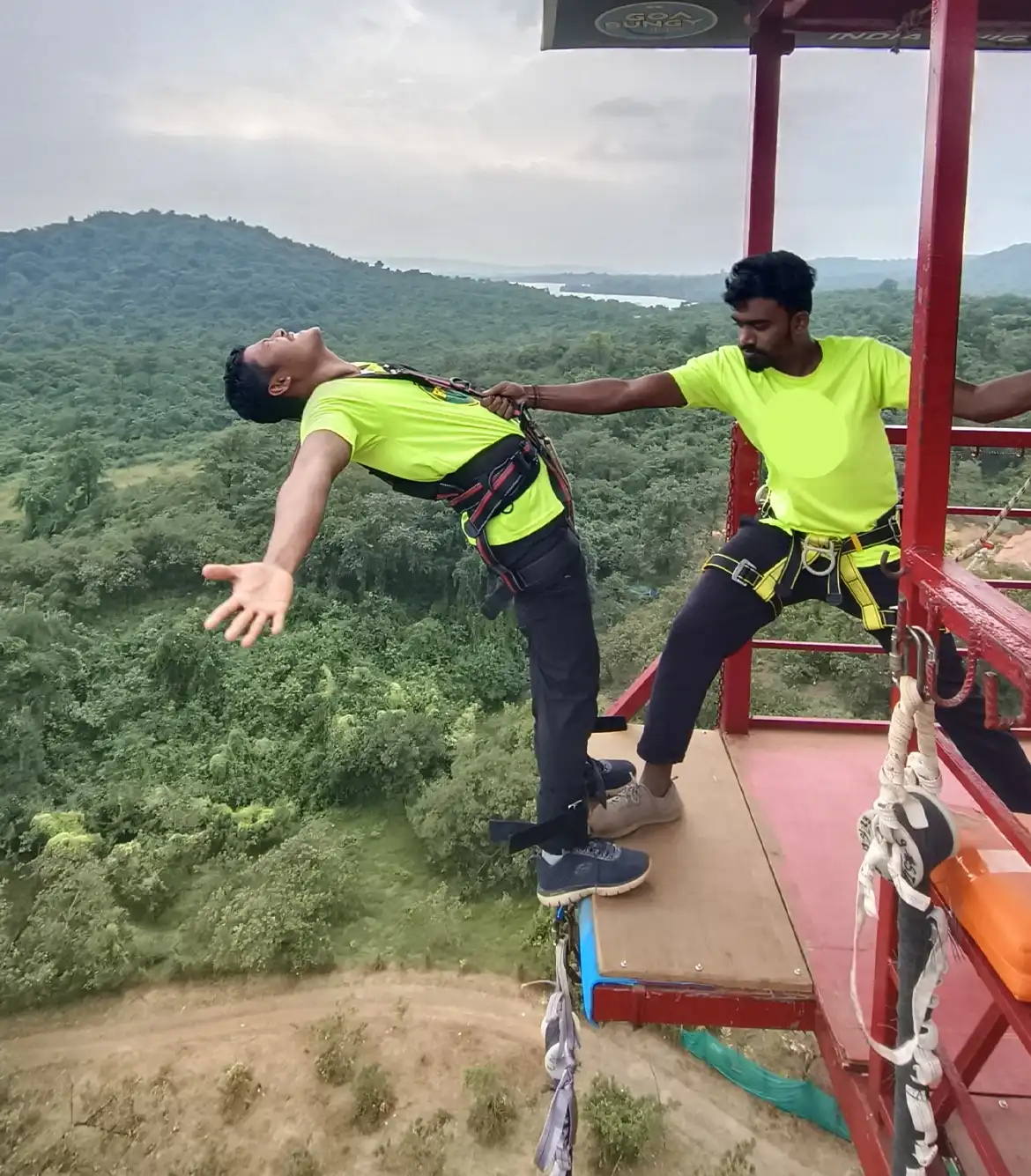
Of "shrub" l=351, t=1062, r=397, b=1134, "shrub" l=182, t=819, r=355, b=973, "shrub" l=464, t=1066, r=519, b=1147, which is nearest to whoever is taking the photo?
"shrub" l=464, t=1066, r=519, b=1147

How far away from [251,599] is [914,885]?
1.13 metres

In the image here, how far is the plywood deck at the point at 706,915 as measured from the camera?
7.55ft

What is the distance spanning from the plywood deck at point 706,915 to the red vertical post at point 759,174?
3.33 ft

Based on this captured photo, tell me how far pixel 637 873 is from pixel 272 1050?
706 cm

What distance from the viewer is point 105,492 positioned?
23203mm

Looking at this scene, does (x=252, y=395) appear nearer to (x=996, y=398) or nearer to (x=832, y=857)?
(x=996, y=398)

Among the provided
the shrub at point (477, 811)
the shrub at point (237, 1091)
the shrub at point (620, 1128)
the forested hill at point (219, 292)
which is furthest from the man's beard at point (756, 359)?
the forested hill at point (219, 292)

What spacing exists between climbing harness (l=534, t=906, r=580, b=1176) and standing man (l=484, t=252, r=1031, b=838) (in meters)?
0.67

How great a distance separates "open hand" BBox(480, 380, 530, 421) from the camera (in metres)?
2.54

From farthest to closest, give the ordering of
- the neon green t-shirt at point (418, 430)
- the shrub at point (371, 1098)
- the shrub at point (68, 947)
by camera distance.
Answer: the shrub at point (68, 947) < the shrub at point (371, 1098) < the neon green t-shirt at point (418, 430)

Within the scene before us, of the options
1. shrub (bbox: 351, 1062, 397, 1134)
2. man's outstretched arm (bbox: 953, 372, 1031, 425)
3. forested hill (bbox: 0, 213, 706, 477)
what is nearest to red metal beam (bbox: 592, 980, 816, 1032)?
man's outstretched arm (bbox: 953, 372, 1031, 425)

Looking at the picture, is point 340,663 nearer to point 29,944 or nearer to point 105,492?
point 29,944

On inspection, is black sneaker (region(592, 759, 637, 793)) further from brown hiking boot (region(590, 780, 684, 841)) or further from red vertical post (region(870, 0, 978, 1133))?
red vertical post (region(870, 0, 978, 1133))

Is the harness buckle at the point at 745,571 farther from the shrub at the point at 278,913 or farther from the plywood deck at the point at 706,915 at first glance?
the shrub at the point at 278,913
